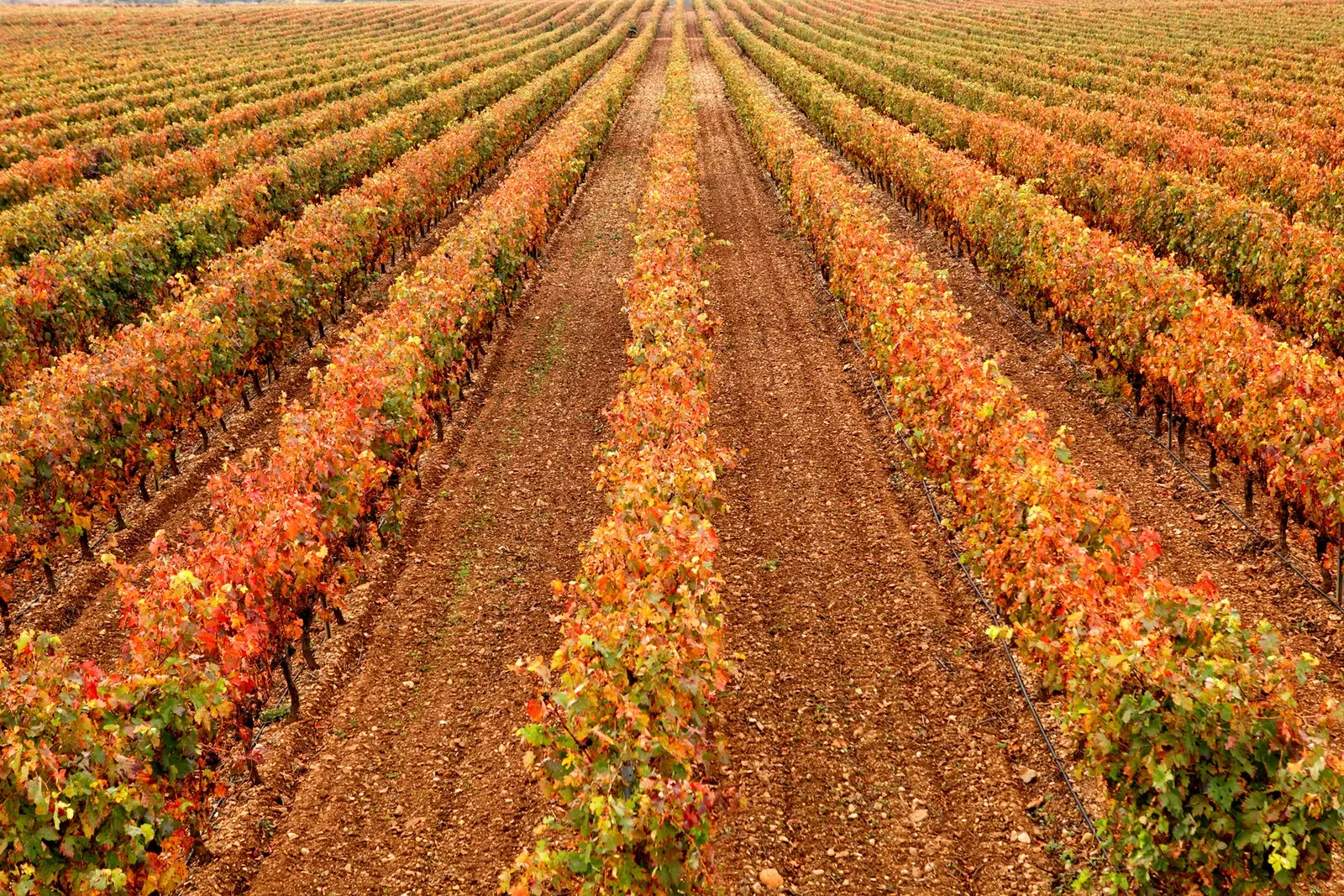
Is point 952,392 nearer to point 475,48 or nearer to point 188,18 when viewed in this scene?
point 475,48

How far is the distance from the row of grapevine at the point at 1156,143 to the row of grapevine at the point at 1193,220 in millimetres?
1525

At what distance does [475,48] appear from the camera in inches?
2520

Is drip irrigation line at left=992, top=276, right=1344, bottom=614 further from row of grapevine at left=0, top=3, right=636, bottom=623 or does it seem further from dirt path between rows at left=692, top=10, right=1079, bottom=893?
row of grapevine at left=0, top=3, right=636, bottom=623

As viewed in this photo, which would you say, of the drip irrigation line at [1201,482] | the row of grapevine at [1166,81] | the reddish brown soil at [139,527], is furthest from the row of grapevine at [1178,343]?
the row of grapevine at [1166,81]

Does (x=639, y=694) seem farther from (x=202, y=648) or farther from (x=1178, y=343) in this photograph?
(x=1178, y=343)

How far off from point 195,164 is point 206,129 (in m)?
9.60

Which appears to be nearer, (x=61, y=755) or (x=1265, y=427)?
(x=61, y=755)

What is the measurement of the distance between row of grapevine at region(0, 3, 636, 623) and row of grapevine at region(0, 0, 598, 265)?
598cm

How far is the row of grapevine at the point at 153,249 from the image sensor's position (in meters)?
15.3

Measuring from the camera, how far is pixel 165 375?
12836 mm

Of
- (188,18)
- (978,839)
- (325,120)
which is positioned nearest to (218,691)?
(978,839)

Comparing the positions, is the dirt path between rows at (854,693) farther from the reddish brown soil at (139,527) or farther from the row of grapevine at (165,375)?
the row of grapevine at (165,375)

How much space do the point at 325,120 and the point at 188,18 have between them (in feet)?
223

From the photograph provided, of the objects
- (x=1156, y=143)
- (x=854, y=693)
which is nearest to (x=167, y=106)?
(x=1156, y=143)
